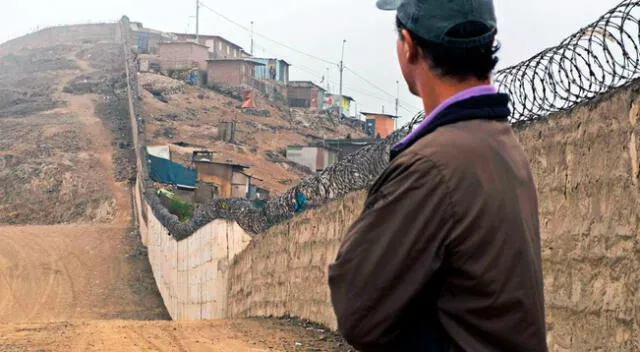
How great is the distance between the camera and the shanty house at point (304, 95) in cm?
7869

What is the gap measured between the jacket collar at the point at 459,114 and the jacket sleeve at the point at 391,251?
0.47 feet

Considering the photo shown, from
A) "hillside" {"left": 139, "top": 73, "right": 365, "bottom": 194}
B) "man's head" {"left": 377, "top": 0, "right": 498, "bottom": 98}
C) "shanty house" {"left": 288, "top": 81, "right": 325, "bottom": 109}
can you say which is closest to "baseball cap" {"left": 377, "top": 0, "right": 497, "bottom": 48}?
"man's head" {"left": 377, "top": 0, "right": 498, "bottom": 98}

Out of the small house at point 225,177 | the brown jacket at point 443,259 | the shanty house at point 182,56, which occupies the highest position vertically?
the shanty house at point 182,56

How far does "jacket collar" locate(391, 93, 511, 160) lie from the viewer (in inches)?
85.7

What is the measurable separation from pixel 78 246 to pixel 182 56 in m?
46.2

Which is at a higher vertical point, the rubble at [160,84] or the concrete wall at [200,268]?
the rubble at [160,84]

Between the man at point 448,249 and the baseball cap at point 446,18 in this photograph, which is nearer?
the man at point 448,249

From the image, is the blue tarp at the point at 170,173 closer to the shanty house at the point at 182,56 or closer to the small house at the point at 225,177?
the small house at the point at 225,177

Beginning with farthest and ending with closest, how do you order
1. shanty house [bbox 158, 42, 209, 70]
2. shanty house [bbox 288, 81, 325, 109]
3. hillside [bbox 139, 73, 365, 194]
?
shanty house [bbox 288, 81, 325, 109] → shanty house [bbox 158, 42, 209, 70] → hillside [bbox 139, 73, 365, 194]

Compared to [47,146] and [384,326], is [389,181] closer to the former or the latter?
[384,326]

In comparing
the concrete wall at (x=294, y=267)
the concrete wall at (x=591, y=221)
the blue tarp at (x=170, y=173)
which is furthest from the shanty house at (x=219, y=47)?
the concrete wall at (x=591, y=221)

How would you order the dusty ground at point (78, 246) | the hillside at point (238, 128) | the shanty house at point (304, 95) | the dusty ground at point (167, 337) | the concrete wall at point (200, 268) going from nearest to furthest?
1. the dusty ground at point (167, 337)
2. the dusty ground at point (78, 246)
3. the concrete wall at point (200, 268)
4. the hillside at point (238, 128)
5. the shanty house at point (304, 95)

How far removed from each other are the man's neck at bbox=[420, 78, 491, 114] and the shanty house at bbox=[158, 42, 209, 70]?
72747 millimetres

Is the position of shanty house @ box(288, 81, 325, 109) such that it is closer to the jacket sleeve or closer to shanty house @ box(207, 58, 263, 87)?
shanty house @ box(207, 58, 263, 87)
